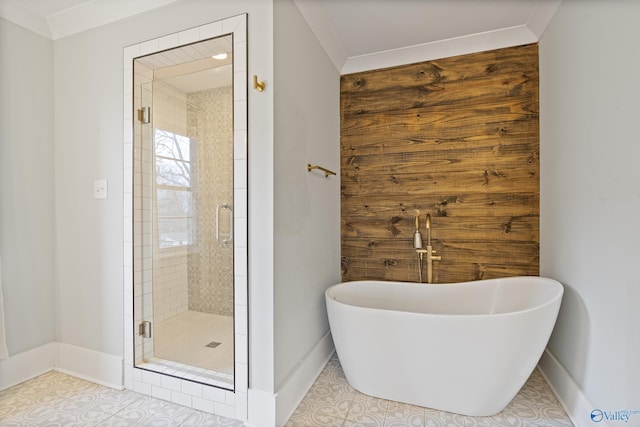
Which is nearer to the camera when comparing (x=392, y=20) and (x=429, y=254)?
(x=392, y=20)

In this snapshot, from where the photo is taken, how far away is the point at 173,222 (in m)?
2.42

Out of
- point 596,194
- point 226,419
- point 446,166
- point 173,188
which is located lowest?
point 226,419

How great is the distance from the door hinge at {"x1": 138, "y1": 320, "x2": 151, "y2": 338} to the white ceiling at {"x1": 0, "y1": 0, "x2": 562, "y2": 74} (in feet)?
6.44

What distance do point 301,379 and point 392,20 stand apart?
96.2 inches

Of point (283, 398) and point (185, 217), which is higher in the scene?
point (185, 217)

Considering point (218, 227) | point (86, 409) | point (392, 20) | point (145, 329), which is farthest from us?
point (218, 227)

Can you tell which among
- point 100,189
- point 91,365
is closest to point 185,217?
point 100,189

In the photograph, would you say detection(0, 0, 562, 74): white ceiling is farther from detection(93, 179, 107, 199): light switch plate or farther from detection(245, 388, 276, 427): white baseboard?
detection(245, 388, 276, 427): white baseboard

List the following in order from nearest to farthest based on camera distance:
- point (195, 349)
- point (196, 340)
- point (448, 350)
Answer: point (448, 350)
point (195, 349)
point (196, 340)

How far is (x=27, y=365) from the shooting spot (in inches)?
77.1

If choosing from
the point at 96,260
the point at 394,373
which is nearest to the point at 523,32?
the point at 394,373

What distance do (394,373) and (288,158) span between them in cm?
136

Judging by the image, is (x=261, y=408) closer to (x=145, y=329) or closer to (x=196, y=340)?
(x=145, y=329)

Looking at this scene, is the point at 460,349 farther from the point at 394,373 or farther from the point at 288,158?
the point at 288,158
